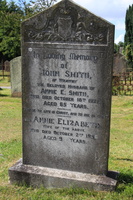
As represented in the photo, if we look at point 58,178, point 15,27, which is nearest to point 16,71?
point 58,178

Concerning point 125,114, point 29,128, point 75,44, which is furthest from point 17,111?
point 75,44

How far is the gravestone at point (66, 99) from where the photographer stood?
Answer: 3.50m

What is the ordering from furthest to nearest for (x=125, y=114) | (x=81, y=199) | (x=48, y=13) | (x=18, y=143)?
1. (x=125, y=114)
2. (x=18, y=143)
3. (x=48, y=13)
4. (x=81, y=199)

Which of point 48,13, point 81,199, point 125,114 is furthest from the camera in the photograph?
point 125,114

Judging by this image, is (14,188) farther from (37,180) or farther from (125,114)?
(125,114)

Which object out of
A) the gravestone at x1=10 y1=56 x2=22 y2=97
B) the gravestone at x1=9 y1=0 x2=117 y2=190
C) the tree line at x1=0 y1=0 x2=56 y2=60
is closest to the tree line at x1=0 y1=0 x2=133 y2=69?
the tree line at x1=0 y1=0 x2=56 y2=60

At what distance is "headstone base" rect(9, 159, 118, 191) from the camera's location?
3.56 m

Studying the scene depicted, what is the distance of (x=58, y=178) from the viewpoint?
371cm

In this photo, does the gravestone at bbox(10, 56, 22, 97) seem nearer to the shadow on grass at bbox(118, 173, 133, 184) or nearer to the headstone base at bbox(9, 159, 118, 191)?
the headstone base at bbox(9, 159, 118, 191)

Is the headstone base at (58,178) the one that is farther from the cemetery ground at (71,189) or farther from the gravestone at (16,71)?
the gravestone at (16,71)

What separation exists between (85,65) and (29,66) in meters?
0.84

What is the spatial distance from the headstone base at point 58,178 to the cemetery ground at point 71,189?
0.26 feet

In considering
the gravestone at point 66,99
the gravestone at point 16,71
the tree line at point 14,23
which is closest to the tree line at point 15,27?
the tree line at point 14,23

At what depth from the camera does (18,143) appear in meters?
5.97
